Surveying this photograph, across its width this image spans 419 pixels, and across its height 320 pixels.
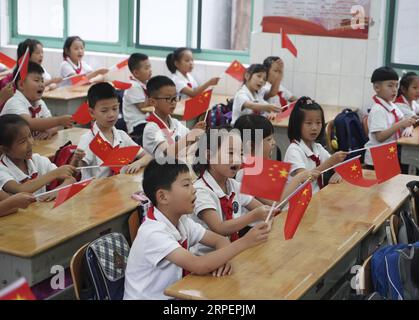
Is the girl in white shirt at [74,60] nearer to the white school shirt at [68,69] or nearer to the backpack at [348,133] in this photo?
the white school shirt at [68,69]

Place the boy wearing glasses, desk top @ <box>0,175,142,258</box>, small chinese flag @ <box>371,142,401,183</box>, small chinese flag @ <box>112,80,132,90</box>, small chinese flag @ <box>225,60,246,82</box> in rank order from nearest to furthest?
1. desk top @ <box>0,175,142,258</box>
2. small chinese flag @ <box>371,142,401,183</box>
3. the boy wearing glasses
4. small chinese flag @ <box>112,80,132,90</box>
5. small chinese flag @ <box>225,60,246,82</box>

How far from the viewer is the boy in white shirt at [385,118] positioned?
5043 millimetres

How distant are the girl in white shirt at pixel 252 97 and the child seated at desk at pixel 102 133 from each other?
1.88 meters

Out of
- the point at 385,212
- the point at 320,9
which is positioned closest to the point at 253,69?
the point at 320,9

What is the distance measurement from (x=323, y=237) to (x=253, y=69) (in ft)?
10.7

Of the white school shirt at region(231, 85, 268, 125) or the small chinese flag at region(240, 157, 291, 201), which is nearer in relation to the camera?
the small chinese flag at region(240, 157, 291, 201)

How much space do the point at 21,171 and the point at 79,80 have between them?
376cm

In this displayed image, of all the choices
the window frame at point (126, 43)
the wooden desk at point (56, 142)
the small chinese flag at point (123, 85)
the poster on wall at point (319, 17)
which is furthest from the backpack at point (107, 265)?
the window frame at point (126, 43)

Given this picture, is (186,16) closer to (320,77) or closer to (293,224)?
(320,77)

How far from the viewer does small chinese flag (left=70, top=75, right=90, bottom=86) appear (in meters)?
7.09

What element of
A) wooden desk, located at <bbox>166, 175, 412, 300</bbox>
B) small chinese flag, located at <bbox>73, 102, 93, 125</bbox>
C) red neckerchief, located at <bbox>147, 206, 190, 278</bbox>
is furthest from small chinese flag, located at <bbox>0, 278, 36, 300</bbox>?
small chinese flag, located at <bbox>73, 102, 93, 125</bbox>

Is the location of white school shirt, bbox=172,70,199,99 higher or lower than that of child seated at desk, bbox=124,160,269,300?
higher

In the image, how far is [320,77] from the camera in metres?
6.65

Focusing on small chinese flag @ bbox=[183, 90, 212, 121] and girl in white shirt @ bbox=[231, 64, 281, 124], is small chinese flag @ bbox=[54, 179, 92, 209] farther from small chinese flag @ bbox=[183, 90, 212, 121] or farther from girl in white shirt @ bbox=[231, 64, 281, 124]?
girl in white shirt @ bbox=[231, 64, 281, 124]
